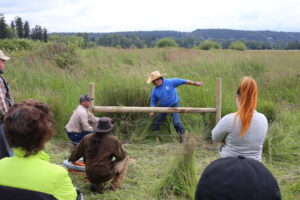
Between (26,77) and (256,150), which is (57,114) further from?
(256,150)

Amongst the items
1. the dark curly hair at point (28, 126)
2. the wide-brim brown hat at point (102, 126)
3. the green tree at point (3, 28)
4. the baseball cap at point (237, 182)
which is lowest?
the wide-brim brown hat at point (102, 126)

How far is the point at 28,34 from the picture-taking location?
28688 mm

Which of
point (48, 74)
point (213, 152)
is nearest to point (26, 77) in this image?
point (48, 74)

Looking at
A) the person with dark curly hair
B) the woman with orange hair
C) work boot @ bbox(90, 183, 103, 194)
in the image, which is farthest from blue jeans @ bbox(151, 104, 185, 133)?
the person with dark curly hair

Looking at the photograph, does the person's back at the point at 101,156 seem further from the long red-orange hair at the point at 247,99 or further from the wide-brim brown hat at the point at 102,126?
the long red-orange hair at the point at 247,99

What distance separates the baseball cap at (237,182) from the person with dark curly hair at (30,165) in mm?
828

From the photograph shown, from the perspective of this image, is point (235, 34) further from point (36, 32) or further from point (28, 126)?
point (28, 126)

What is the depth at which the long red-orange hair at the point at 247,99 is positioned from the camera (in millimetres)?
3232

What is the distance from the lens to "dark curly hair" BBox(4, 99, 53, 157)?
205 centimetres

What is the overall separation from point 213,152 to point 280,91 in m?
4.29

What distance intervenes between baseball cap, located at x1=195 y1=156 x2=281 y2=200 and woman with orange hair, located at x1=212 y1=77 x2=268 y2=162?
1628mm

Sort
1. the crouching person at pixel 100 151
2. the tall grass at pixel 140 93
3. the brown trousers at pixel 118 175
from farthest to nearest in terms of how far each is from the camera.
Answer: the tall grass at pixel 140 93, the brown trousers at pixel 118 175, the crouching person at pixel 100 151

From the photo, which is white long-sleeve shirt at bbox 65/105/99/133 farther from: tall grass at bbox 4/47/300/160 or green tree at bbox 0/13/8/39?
green tree at bbox 0/13/8/39

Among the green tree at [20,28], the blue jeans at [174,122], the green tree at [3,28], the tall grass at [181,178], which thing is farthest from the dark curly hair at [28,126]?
the green tree at [20,28]
